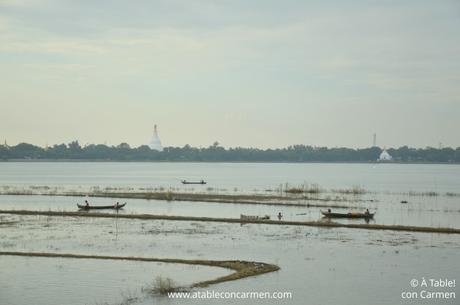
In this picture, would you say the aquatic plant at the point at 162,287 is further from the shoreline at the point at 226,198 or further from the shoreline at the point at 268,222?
the shoreline at the point at 226,198

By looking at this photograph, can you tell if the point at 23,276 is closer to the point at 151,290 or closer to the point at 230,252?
the point at 151,290

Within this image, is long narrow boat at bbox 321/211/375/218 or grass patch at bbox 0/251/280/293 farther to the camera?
long narrow boat at bbox 321/211/375/218

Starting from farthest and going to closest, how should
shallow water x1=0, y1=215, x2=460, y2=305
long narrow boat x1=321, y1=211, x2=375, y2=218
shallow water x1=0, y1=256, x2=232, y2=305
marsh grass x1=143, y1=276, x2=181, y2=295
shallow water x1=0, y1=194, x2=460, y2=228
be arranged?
1. shallow water x1=0, y1=194, x2=460, y2=228
2. long narrow boat x1=321, y1=211, x2=375, y2=218
3. shallow water x1=0, y1=215, x2=460, y2=305
4. marsh grass x1=143, y1=276, x2=181, y2=295
5. shallow water x1=0, y1=256, x2=232, y2=305

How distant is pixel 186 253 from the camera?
35812 millimetres

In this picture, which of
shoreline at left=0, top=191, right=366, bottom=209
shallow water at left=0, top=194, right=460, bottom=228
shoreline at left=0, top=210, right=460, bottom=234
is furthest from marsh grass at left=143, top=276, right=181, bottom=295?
shoreline at left=0, top=191, right=366, bottom=209

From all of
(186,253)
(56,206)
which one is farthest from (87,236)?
(56,206)

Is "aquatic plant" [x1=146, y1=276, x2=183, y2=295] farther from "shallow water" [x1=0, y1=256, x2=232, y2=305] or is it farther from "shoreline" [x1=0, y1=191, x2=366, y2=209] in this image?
"shoreline" [x1=0, y1=191, x2=366, y2=209]

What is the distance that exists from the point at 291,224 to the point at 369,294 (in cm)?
2325

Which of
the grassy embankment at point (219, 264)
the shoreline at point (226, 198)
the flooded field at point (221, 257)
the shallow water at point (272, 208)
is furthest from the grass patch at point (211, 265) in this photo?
the shoreline at point (226, 198)

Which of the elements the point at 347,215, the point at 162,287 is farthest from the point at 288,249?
the point at 347,215

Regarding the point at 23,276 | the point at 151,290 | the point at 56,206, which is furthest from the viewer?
the point at 56,206

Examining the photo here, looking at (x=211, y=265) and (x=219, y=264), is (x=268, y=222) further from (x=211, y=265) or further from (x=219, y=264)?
(x=211, y=265)

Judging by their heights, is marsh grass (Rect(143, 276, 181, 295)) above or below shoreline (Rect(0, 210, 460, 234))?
below

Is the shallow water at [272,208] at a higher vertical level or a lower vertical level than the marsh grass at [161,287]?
higher
